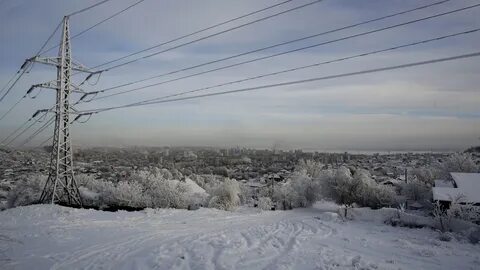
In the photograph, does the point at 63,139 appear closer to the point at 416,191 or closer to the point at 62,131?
the point at 62,131

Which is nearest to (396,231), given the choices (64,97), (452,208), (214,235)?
(452,208)

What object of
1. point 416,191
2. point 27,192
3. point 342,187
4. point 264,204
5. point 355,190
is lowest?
point 264,204

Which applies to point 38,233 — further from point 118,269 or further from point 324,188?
point 324,188

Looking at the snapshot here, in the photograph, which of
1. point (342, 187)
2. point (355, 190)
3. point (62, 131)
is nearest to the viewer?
point (62, 131)

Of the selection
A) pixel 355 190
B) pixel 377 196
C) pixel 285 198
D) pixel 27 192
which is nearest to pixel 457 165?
pixel 377 196

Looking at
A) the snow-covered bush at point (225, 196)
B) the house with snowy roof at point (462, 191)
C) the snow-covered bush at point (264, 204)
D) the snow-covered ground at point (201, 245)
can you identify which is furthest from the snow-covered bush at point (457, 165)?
the snow-covered ground at point (201, 245)

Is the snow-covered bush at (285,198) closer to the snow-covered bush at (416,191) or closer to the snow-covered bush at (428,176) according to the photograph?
the snow-covered bush at (416,191)
